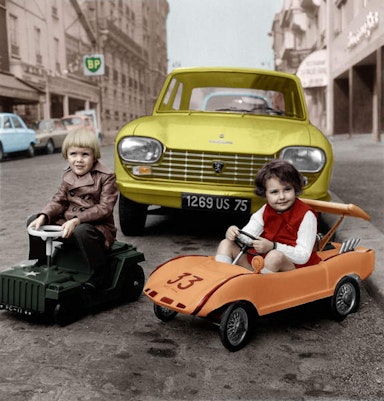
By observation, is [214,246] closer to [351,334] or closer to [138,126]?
[138,126]

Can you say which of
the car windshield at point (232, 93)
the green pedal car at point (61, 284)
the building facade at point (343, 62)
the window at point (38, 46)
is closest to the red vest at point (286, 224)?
the green pedal car at point (61, 284)

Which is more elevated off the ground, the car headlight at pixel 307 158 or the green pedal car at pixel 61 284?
the car headlight at pixel 307 158

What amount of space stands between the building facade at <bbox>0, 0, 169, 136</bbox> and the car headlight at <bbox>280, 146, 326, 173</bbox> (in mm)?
22902

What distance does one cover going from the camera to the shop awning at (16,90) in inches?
1028

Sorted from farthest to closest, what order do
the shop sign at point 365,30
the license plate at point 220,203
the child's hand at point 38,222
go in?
the shop sign at point 365,30 → the license plate at point 220,203 → the child's hand at point 38,222

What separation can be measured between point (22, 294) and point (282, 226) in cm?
146

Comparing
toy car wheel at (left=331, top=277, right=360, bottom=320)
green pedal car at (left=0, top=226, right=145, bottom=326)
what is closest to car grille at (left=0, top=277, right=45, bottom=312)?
green pedal car at (left=0, top=226, right=145, bottom=326)

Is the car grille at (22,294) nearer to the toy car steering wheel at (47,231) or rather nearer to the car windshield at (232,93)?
the toy car steering wheel at (47,231)

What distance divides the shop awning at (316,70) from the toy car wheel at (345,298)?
27.0 meters

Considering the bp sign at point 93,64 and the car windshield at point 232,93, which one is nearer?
the car windshield at point 232,93

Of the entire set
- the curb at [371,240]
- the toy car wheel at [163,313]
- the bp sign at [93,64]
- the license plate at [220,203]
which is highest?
the bp sign at [93,64]

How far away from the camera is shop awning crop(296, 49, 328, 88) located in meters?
29.3

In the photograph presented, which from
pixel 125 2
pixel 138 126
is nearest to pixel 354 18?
pixel 138 126

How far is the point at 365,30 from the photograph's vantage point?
20.5m
